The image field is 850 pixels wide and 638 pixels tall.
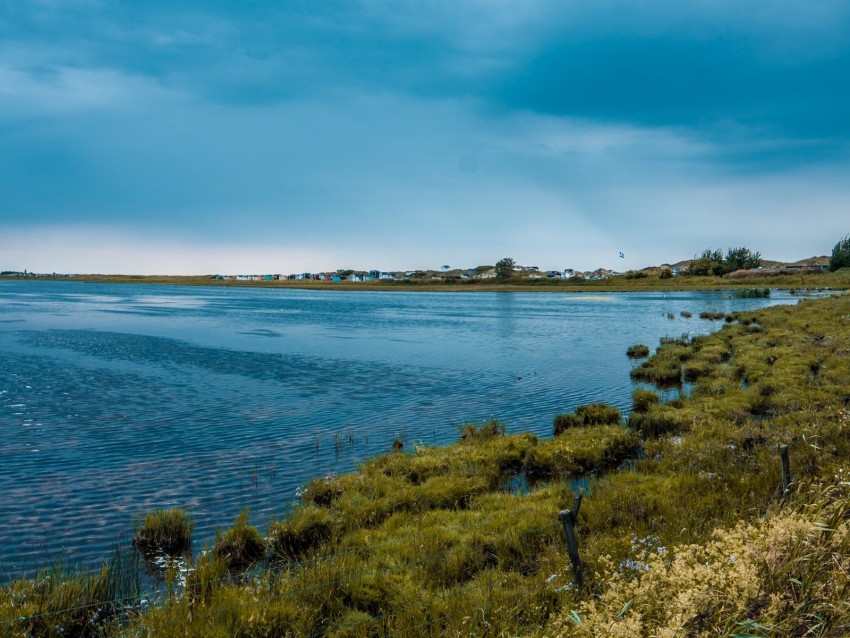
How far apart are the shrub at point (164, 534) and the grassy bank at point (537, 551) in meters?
0.99

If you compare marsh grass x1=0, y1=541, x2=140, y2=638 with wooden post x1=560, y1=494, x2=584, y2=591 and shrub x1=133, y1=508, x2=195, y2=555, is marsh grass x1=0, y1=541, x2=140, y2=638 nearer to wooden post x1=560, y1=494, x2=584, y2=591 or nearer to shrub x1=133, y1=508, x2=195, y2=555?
shrub x1=133, y1=508, x2=195, y2=555

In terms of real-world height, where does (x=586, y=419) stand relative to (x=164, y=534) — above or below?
above

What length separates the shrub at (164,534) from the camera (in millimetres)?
12180

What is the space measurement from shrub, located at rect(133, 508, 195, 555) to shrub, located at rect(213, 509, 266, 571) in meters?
1.24

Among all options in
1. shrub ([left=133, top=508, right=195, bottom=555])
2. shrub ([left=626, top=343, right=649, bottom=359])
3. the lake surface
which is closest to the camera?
shrub ([left=133, top=508, right=195, bottom=555])

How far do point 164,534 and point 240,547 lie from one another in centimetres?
218

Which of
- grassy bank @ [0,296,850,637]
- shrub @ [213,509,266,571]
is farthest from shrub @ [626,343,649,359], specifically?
shrub @ [213,509,266,571]

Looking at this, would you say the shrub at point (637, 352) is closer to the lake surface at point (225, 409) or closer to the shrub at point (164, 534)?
the lake surface at point (225, 409)

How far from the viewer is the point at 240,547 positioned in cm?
1146

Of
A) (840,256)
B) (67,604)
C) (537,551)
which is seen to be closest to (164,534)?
(67,604)

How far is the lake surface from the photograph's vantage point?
15.0 metres

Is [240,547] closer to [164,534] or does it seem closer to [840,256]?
[164,534]

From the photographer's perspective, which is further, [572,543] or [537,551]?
[537,551]

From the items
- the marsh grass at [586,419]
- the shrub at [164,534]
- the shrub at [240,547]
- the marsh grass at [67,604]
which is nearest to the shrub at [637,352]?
the marsh grass at [586,419]
